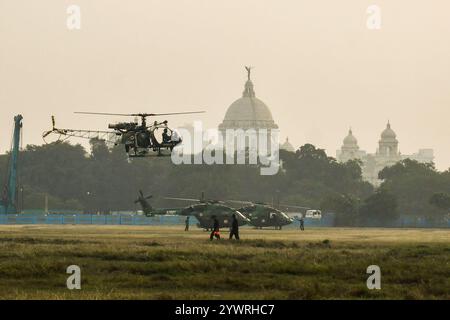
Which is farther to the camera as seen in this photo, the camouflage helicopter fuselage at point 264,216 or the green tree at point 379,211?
the green tree at point 379,211

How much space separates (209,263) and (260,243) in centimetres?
1974

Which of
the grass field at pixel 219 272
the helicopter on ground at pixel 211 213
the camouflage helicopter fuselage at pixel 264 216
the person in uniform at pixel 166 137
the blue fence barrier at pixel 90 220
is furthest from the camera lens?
the blue fence barrier at pixel 90 220

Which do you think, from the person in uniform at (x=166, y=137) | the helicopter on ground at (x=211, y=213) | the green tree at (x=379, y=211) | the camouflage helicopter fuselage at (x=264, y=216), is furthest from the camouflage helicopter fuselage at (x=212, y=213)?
the green tree at (x=379, y=211)

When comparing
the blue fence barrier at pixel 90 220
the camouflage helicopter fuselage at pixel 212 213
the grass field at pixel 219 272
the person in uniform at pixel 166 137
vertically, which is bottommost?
the grass field at pixel 219 272

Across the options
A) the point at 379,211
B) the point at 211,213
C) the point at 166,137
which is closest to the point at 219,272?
the point at 166,137

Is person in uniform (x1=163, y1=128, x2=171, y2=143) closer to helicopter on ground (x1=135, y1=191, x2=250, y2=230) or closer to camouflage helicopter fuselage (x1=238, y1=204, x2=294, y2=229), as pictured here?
helicopter on ground (x1=135, y1=191, x2=250, y2=230)

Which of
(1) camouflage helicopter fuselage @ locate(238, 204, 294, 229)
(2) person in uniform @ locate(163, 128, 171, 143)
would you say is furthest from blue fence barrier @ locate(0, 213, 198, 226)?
(2) person in uniform @ locate(163, 128, 171, 143)

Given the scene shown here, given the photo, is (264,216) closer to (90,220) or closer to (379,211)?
(90,220)

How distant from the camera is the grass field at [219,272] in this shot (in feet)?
126

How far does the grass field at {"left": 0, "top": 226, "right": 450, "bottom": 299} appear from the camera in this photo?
38.3 metres

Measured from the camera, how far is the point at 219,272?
45.4 metres

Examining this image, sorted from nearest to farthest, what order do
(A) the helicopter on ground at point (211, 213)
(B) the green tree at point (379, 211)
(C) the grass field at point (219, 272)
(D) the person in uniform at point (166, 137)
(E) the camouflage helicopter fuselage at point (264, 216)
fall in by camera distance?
(C) the grass field at point (219, 272) < (D) the person in uniform at point (166, 137) < (A) the helicopter on ground at point (211, 213) < (E) the camouflage helicopter fuselage at point (264, 216) < (B) the green tree at point (379, 211)

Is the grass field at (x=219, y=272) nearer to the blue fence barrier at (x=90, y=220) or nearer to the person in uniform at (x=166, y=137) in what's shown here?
the person in uniform at (x=166, y=137)
